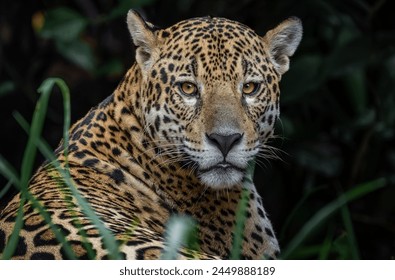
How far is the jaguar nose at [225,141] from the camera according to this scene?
22.1ft

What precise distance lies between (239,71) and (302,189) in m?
5.61

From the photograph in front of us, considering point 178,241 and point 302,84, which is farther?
point 302,84

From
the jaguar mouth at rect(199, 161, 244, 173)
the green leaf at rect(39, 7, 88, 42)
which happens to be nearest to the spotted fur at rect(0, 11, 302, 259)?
the jaguar mouth at rect(199, 161, 244, 173)

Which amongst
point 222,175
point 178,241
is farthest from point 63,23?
point 178,241

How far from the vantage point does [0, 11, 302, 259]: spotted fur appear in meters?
6.83

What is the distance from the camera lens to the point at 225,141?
6730 mm

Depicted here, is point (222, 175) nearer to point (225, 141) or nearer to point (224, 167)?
point (224, 167)

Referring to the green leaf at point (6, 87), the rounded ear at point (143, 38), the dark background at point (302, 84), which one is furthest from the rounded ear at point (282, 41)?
the green leaf at point (6, 87)

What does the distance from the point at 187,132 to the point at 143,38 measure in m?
0.65

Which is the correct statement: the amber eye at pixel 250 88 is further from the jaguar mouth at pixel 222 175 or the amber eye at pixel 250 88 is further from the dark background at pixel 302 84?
the dark background at pixel 302 84

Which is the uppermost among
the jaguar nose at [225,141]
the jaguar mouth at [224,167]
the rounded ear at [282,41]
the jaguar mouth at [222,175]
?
the rounded ear at [282,41]

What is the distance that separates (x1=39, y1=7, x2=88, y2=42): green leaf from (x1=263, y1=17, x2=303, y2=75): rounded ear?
12.9ft

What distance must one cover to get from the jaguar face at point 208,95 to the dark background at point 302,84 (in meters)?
3.34

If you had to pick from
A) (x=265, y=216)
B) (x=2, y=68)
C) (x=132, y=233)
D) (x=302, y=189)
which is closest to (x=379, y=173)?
(x=302, y=189)
